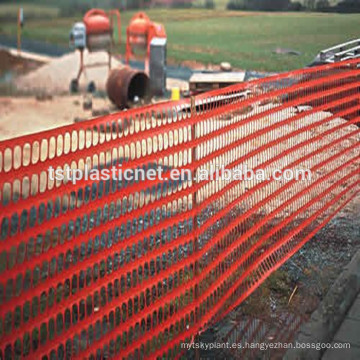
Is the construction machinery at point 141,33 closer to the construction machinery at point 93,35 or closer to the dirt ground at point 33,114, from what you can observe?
the construction machinery at point 93,35

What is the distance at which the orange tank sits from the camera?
46.2 ft

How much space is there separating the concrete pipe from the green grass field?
1.06m

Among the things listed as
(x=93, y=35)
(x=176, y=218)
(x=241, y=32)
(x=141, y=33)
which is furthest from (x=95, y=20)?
(x=176, y=218)

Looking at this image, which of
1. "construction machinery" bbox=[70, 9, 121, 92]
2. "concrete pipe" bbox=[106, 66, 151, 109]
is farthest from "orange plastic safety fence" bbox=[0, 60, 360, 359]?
"construction machinery" bbox=[70, 9, 121, 92]

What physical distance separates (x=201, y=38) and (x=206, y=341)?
8721 millimetres

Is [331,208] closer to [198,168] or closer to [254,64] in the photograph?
[198,168]

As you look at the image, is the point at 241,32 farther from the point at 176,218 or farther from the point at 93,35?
the point at 176,218

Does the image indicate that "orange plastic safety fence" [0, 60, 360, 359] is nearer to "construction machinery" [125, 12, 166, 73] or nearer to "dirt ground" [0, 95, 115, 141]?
"dirt ground" [0, 95, 115, 141]

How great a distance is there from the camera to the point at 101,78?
15.8m

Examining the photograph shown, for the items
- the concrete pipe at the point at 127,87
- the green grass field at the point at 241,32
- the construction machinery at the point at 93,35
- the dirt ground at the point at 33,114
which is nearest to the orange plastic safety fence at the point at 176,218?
the green grass field at the point at 241,32

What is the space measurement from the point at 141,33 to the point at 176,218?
11.3 m

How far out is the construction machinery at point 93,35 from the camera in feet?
46.0

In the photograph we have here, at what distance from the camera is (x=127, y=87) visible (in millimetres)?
13734

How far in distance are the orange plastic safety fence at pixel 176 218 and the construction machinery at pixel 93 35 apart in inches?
327
